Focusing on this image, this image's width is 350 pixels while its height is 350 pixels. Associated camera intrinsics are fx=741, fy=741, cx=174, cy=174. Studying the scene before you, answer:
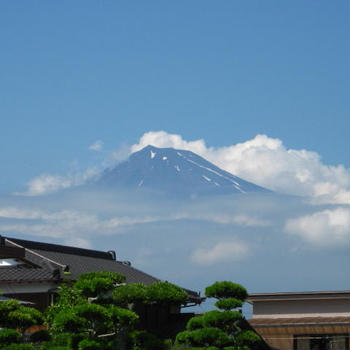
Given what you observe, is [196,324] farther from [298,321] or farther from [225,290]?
[298,321]

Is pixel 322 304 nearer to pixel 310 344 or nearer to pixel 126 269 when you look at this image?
pixel 310 344

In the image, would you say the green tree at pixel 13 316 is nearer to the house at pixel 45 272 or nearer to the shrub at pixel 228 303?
the house at pixel 45 272

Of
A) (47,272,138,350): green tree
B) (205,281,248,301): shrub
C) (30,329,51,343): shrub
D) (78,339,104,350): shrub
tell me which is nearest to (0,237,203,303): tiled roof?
(47,272,138,350): green tree

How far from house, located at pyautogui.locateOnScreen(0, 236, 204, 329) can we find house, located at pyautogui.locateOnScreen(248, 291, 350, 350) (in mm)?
3513

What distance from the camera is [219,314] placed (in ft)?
81.3

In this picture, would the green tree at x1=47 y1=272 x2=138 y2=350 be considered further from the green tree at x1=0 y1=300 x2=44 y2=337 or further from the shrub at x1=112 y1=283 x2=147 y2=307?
the green tree at x1=0 y1=300 x2=44 y2=337

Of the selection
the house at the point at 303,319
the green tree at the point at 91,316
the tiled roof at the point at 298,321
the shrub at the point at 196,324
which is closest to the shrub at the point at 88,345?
the green tree at the point at 91,316

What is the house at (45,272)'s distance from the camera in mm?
29480

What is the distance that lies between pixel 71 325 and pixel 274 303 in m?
13.7

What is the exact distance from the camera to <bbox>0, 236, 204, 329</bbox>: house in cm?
2948

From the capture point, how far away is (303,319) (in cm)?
3288

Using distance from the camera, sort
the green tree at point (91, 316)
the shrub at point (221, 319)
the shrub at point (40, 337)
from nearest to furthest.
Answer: the green tree at point (91, 316), the shrub at point (221, 319), the shrub at point (40, 337)

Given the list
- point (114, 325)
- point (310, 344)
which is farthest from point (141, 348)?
point (310, 344)

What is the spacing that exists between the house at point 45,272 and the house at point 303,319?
351cm
